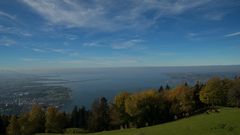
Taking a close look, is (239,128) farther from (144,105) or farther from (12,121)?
(12,121)

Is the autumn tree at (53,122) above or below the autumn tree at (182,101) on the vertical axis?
below

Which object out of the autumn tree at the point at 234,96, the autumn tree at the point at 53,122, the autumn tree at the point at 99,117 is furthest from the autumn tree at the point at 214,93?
the autumn tree at the point at 53,122

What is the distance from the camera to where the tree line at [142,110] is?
200 ft

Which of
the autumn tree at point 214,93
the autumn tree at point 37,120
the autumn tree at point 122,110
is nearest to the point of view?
the autumn tree at point 122,110

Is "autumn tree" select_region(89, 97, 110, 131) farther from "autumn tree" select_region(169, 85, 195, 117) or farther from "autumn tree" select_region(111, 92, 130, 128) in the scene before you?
"autumn tree" select_region(169, 85, 195, 117)

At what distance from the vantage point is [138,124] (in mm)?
60094

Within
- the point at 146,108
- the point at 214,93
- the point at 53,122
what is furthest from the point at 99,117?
the point at 214,93

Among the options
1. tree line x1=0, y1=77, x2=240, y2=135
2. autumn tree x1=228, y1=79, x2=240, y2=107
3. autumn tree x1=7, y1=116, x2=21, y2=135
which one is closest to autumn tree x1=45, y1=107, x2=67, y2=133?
Result: tree line x1=0, y1=77, x2=240, y2=135

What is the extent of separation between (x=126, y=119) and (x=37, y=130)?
22.3 m

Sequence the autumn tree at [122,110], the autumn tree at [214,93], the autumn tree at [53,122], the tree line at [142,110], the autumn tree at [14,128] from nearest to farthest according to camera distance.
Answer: the tree line at [142,110]
the autumn tree at [122,110]
the autumn tree at [214,93]
the autumn tree at [14,128]
the autumn tree at [53,122]

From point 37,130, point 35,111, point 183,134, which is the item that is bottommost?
point 37,130

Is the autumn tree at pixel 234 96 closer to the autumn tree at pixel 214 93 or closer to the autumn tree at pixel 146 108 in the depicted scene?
the autumn tree at pixel 214 93

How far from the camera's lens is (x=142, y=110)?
A: 60.0m

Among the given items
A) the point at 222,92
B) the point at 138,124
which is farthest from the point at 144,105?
the point at 222,92
